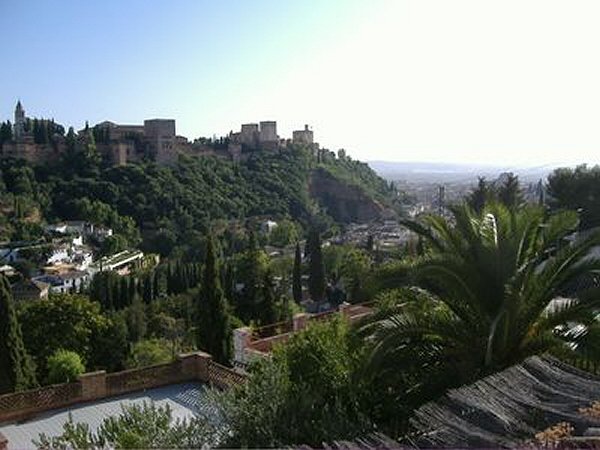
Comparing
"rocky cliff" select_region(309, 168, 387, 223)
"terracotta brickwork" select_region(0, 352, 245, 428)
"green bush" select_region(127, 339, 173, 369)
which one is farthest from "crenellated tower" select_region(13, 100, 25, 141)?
"terracotta brickwork" select_region(0, 352, 245, 428)

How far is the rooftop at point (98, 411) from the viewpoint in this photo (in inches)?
294

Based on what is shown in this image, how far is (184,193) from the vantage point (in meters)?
73.2

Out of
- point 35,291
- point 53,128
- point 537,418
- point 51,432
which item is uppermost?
point 53,128

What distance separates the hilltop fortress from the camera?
251 ft

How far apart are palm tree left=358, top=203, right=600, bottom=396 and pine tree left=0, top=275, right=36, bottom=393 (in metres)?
10.1

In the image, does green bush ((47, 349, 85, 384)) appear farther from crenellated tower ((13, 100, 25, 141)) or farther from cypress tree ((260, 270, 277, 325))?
crenellated tower ((13, 100, 25, 141))

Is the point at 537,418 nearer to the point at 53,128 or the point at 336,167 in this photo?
the point at 53,128

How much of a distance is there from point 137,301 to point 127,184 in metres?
38.8

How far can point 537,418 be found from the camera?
143 inches

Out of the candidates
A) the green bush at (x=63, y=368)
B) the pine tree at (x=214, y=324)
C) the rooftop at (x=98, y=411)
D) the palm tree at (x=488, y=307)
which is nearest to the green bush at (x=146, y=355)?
the pine tree at (x=214, y=324)

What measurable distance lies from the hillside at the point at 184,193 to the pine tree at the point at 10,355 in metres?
52.7

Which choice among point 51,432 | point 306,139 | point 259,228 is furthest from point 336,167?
point 51,432

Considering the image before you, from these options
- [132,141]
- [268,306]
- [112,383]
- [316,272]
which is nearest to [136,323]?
[316,272]

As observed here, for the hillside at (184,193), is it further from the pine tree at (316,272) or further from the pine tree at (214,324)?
the pine tree at (214,324)
